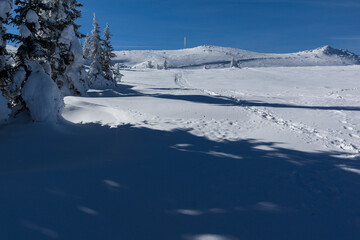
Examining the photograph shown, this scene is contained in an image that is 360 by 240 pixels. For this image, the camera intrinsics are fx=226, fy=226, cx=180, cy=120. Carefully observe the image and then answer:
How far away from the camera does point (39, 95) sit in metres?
7.89

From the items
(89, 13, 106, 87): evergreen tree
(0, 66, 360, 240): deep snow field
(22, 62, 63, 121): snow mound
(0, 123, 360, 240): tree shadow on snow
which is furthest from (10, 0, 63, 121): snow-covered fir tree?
(89, 13, 106, 87): evergreen tree

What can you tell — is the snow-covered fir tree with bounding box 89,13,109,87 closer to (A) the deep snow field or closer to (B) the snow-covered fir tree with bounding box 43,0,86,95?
(B) the snow-covered fir tree with bounding box 43,0,86,95

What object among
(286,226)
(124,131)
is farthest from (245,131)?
(286,226)

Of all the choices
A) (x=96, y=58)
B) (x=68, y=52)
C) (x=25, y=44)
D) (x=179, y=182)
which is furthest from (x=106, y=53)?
(x=179, y=182)

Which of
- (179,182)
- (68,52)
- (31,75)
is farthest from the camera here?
(68,52)

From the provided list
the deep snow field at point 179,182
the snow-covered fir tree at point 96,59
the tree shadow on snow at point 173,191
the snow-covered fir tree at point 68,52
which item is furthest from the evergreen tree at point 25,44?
the snow-covered fir tree at point 96,59

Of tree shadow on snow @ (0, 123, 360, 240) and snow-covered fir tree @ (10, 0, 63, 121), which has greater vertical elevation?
snow-covered fir tree @ (10, 0, 63, 121)

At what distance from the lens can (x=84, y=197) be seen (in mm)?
4047

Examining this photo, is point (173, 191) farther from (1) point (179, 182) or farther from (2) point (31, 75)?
(2) point (31, 75)

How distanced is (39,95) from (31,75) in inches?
34.1

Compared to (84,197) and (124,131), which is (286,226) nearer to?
(84,197)

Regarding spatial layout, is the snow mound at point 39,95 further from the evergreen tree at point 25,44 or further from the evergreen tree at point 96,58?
the evergreen tree at point 96,58

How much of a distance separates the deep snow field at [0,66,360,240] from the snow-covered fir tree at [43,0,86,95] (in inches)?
409

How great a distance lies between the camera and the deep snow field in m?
3.36
